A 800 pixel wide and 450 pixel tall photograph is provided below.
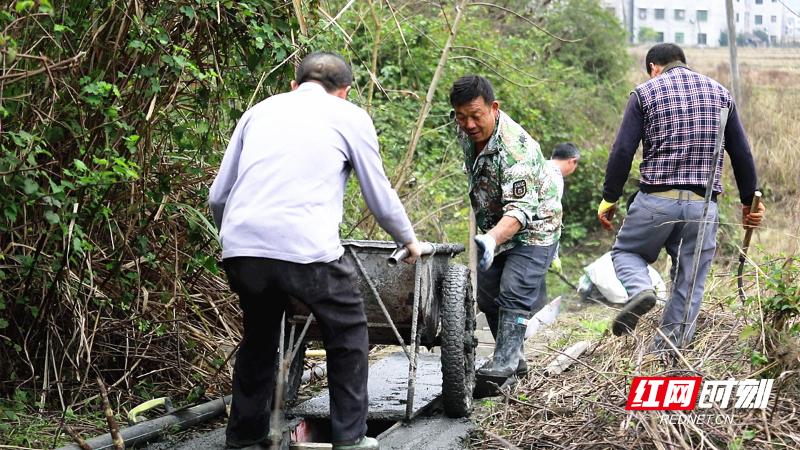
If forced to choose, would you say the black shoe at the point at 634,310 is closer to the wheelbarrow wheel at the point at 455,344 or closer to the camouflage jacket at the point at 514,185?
the camouflage jacket at the point at 514,185

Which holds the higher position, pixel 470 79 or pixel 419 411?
pixel 470 79

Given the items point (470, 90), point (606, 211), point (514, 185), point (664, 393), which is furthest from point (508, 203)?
point (664, 393)

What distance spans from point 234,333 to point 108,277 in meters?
1.12

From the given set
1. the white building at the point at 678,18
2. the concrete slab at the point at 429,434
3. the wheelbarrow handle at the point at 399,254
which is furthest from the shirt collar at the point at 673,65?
the white building at the point at 678,18

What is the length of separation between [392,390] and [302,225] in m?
2.08

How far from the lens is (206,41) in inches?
203

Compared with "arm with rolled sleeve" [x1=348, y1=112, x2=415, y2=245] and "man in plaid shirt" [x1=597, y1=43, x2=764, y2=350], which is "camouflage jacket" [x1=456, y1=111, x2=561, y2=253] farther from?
"arm with rolled sleeve" [x1=348, y1=112, x2=415, y2=245]

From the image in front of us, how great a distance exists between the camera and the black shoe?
5434 millimetres

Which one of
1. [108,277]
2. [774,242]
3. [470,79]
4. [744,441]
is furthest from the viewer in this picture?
[774,242]

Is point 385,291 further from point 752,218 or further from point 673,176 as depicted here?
point 752,218

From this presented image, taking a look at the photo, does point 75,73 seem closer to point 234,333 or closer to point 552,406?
point 234,333

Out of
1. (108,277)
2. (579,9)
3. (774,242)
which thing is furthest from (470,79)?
(579,9)

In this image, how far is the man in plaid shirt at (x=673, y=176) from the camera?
5547 millimetres

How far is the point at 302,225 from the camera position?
149 inches
